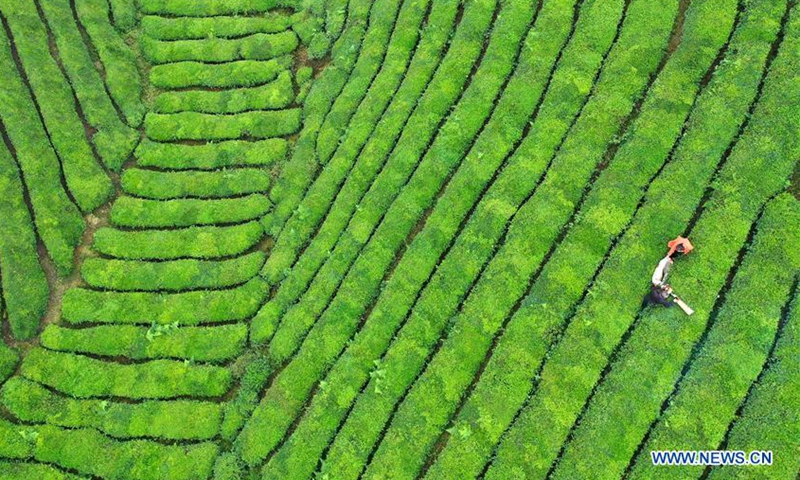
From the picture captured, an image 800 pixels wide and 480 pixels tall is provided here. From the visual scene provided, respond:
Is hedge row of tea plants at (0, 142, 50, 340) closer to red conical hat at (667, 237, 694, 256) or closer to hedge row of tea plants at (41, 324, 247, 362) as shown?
hedge row of tea plants at (41, 324, 247, 362)

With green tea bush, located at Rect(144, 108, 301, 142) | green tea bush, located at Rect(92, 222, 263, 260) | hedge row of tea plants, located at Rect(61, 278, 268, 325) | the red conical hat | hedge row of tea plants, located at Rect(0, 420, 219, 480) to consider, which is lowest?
hedge row of tea plants, located at Rect(0, 420, 219, 480)

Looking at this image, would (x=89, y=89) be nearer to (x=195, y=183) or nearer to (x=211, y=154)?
(x=211, y=154)

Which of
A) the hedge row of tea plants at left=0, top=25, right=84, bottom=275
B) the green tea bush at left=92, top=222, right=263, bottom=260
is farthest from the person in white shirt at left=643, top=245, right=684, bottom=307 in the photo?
the hedge row of tea plants at left=0, top=25, right=84, bottom=275

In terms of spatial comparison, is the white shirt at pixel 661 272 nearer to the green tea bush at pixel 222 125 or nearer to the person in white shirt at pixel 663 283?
the person in white shirt at pixel 663 283

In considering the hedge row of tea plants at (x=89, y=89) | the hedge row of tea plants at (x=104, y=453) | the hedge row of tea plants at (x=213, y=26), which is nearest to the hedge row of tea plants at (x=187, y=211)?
the hedge row of tea plants at (x=89, y=89)

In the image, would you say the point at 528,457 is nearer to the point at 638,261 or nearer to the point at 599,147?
the point at 638,261

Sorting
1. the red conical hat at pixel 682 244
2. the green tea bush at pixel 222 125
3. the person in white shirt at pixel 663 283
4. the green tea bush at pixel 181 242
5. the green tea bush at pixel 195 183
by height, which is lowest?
the green tea bush at pixel 181 242

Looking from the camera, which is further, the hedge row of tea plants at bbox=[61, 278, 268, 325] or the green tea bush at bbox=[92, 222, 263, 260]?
the green tea bush at bbox=[92, 222, 263, 260]
